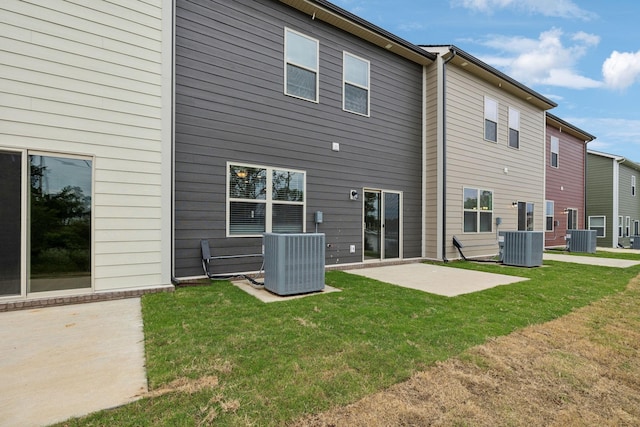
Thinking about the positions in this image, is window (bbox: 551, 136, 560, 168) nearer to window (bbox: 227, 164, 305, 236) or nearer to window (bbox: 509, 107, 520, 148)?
window (bbox: 509, 107, 520, 148)

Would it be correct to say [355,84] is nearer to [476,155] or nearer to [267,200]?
[267,200]

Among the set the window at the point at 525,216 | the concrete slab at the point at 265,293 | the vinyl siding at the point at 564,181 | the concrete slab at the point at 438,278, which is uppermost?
the vinyl siding at the point at 564,181

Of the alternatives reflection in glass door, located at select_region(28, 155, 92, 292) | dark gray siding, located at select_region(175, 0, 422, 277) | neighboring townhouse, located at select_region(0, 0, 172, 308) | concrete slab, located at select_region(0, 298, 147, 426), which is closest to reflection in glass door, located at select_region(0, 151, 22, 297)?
neighboring townhouse, located at select_region(0, 0, 172, 308)

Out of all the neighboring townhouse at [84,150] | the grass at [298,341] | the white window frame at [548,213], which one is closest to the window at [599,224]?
the white window frame at [548,213]

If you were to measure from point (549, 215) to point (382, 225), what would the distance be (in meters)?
10.00

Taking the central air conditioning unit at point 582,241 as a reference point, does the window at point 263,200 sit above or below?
above

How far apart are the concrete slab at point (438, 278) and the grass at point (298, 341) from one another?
15.0 inches

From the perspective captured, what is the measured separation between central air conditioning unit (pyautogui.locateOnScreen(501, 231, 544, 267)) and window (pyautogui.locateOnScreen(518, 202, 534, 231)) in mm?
3606

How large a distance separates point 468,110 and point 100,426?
33.7 ft

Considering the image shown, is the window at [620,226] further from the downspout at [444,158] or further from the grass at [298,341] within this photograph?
the grass at [298,341]

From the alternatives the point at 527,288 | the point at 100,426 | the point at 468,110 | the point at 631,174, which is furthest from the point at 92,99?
the point at 631,174

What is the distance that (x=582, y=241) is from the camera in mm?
11891

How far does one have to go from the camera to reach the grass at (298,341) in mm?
1871

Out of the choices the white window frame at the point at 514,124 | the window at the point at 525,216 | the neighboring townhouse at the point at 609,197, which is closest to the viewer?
the white window frame at the point at 514,124
